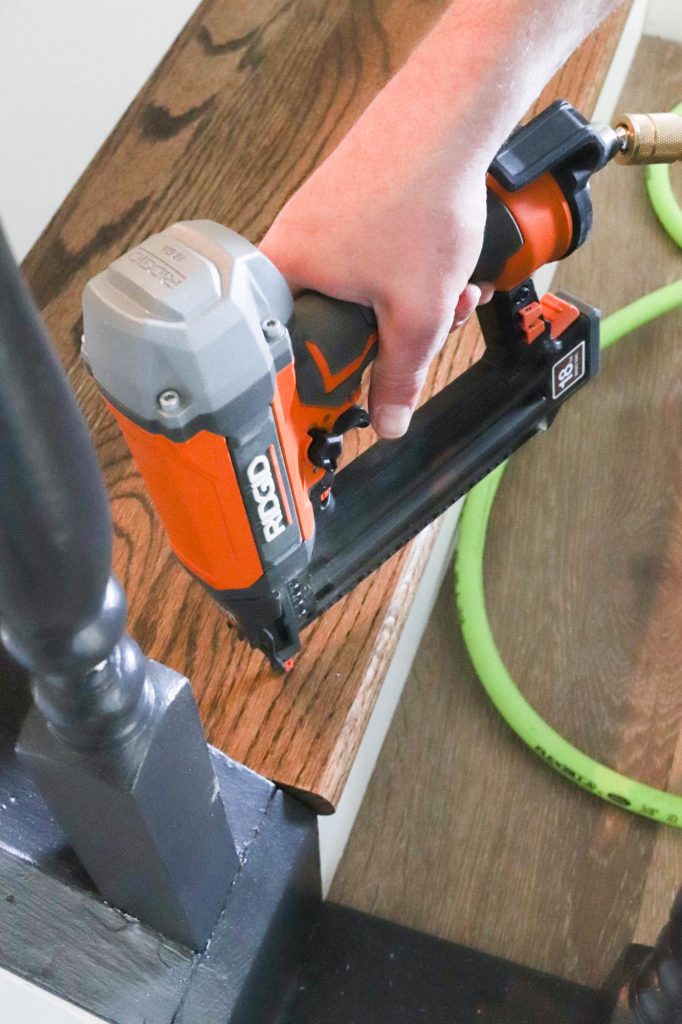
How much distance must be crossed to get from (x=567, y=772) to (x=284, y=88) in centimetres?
82

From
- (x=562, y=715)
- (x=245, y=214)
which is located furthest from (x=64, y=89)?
(x=562, y=715)

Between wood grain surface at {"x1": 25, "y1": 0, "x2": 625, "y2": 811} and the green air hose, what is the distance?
217mm

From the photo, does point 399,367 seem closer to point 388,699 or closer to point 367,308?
point 367,308

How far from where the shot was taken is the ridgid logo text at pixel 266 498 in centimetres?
61

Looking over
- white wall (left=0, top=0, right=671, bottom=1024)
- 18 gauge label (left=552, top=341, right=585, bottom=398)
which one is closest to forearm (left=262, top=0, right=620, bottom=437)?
18 gauge label (left=552, top=341, right=585, bottom=398)

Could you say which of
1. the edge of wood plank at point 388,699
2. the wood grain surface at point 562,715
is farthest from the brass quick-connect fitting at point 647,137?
the wood grain surface at point 562,715

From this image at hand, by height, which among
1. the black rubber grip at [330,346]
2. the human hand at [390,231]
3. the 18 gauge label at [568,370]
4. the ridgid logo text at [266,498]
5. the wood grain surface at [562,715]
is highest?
the human hand at [390,231]

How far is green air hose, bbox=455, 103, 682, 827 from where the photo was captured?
101 centimetres

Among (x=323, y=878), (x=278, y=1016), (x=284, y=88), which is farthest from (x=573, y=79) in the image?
(x=278, y=1016)

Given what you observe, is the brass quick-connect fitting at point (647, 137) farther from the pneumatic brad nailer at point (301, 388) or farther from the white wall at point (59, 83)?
the white wall at point (59, 83)

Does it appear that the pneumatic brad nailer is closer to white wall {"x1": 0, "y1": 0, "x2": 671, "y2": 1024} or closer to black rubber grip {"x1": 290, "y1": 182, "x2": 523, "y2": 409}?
black rubber grip {"x1": 290, "y1": 182, "x2": 523, "y2": 409}

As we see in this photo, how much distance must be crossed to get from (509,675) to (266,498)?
1.83 ft

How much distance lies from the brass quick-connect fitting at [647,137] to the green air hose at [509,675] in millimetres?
442

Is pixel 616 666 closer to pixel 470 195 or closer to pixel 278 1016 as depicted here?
pixel 278 1016
